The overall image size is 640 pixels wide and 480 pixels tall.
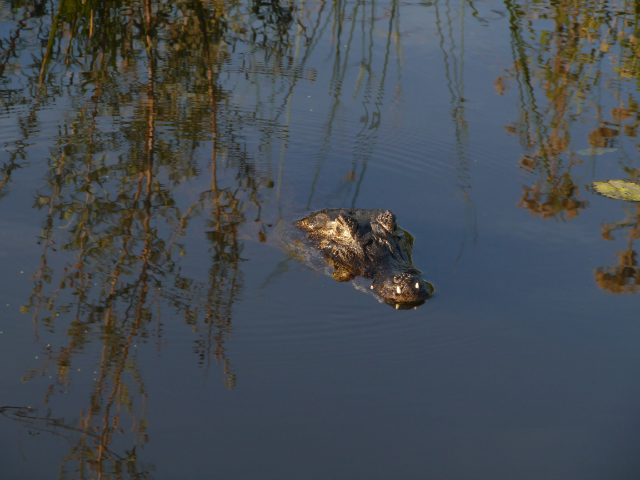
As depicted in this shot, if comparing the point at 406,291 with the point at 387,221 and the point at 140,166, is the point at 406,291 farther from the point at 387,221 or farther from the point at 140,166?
the point at 140,166

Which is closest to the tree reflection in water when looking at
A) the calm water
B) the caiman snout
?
the calm water

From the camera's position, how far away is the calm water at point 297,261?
8.42 feet

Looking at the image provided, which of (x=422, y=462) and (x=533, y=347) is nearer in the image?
(x=422, y=462)

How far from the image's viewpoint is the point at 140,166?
4.95 metres

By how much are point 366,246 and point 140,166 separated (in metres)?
2.09

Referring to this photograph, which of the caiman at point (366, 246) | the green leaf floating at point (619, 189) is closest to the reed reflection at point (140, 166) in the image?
the caiman at point (366, 246)

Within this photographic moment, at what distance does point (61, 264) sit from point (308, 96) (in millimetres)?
3369

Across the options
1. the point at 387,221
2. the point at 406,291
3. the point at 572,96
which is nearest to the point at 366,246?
the point at 387,221

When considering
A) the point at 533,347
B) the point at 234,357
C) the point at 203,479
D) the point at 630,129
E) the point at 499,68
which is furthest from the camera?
the point at 499,68

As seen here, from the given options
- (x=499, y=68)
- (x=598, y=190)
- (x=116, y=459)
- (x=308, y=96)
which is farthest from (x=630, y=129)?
(x=116, y=459)

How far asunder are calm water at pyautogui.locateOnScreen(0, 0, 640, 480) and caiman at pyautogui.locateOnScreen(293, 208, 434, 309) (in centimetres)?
15

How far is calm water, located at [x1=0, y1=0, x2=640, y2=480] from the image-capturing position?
8.42 ft

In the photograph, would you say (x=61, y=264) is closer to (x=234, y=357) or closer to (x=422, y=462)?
(x=234, y=357)

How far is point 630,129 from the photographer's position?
5750 millimetres
